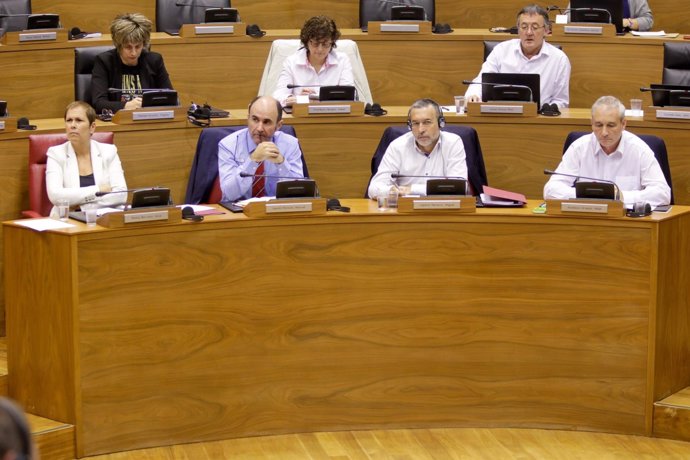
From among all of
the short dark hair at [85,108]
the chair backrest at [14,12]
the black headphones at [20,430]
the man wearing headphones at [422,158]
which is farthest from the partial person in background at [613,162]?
the black headphones at [20,430]

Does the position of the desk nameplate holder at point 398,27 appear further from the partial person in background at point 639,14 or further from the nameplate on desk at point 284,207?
the nameplate on desk at point 284,207

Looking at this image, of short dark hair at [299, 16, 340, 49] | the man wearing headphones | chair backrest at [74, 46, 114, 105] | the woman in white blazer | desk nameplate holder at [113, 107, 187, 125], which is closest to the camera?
the woman in white blazer

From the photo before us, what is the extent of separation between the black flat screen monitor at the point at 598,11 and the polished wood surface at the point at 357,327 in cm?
177

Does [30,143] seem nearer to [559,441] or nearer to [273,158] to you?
[273,158]

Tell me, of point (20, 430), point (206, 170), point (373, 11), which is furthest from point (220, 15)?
point (20, 430)

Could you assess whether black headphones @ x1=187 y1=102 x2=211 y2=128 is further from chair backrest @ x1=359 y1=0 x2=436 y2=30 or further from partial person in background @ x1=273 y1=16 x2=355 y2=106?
chair backrest @ x1=359 y1=0 x2=436 y2=30

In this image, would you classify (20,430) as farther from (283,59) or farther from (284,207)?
(283,59)

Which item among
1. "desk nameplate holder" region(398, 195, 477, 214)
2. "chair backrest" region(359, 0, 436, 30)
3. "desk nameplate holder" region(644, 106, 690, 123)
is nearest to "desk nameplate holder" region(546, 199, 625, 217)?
"desk nameplate holder" region(398, 195, 477, 214)

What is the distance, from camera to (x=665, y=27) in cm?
593

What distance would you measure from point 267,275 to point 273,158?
552 mm

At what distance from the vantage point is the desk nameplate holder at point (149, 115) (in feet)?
13.3

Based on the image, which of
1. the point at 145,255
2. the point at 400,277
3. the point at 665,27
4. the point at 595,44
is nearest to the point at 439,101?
the point at 595,44

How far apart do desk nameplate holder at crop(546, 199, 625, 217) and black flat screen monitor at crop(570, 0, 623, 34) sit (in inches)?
74.3

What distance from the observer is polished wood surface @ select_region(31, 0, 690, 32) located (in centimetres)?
545
